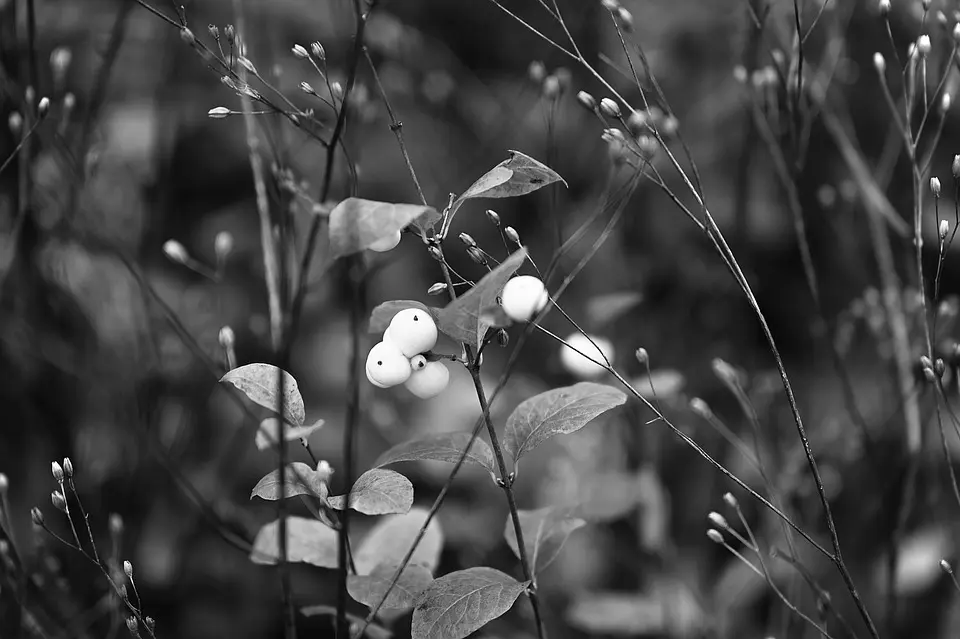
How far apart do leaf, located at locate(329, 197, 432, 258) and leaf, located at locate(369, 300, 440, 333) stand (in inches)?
4.7

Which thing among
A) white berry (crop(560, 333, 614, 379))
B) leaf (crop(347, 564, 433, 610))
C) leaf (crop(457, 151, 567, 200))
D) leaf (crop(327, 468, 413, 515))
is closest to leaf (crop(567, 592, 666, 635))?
white berry (crop(560, 333, 614, 379))

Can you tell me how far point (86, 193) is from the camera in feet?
3.56

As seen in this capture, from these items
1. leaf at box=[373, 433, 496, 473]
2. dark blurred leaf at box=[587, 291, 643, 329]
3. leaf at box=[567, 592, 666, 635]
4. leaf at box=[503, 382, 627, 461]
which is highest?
leaf at box=[503, 382, 627, 461]

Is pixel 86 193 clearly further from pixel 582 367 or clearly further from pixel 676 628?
pixel 676 628

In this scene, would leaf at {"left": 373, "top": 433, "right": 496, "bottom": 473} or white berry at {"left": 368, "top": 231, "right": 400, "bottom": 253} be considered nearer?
white berry at {"left": 368, "top": 231, "right": 400, "bottom": 253}

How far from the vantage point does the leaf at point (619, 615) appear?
3.71ft

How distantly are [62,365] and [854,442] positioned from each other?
1.23 meters

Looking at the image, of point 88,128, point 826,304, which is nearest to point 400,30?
point 88,128

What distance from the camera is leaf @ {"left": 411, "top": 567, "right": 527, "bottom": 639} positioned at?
626 mm

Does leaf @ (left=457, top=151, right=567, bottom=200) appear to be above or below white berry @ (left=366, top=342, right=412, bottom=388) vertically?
above

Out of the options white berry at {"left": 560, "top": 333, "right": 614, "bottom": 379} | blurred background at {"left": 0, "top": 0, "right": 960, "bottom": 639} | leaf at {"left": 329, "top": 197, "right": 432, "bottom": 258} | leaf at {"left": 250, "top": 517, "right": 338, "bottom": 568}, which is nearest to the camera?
leaf at {"left": 329, "top": 197, "right": 432, "bottom": 258}

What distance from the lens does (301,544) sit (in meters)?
0.77

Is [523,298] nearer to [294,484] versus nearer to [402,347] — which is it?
[402,347]

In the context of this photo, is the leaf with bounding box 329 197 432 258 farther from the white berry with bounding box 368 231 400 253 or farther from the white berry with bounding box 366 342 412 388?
the white berry with bounding box 366 342 412 388
